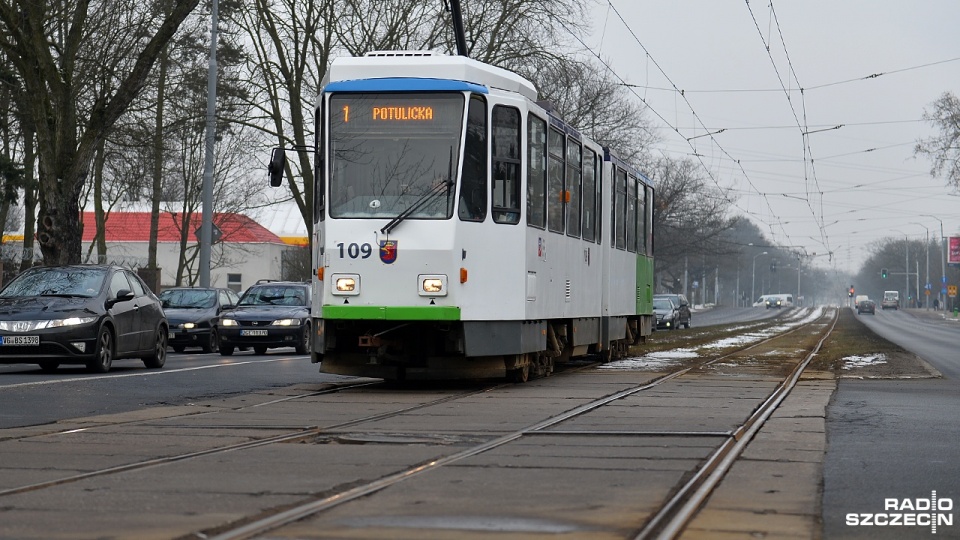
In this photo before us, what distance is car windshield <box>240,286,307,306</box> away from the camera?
99.2 feet

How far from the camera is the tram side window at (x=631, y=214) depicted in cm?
2495

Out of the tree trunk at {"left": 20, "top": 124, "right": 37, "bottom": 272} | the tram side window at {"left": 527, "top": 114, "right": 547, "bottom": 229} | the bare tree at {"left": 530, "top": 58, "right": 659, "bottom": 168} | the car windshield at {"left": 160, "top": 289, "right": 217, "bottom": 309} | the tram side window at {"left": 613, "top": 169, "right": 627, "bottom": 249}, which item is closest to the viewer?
the tram side window at {"left": 527, "top": 114, "right": 547, "bottom": 229}

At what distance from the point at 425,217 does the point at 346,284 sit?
1124 mm

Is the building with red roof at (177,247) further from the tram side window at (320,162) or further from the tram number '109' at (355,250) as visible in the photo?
the tram number '109' at (355,250)

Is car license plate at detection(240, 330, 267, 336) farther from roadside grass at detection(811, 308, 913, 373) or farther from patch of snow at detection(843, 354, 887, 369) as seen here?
patch of snow at detection(843, 354, 887, 369)

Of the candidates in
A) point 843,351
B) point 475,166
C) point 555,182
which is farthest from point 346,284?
point 843,351

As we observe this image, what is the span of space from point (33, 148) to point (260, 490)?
1458 inches

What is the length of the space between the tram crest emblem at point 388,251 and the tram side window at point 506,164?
4.02 ft

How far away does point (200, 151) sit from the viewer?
5641 cm

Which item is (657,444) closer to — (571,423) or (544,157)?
(571,423)

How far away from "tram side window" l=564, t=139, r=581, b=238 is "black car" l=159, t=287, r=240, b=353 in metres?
11.9

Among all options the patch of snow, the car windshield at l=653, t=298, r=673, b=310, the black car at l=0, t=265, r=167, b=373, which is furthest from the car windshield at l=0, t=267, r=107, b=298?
→ the car windshield at l=653, t=298, r=673, b=310

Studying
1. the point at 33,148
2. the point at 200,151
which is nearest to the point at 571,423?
the point at 33,148

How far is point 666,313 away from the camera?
5475 centimetres
